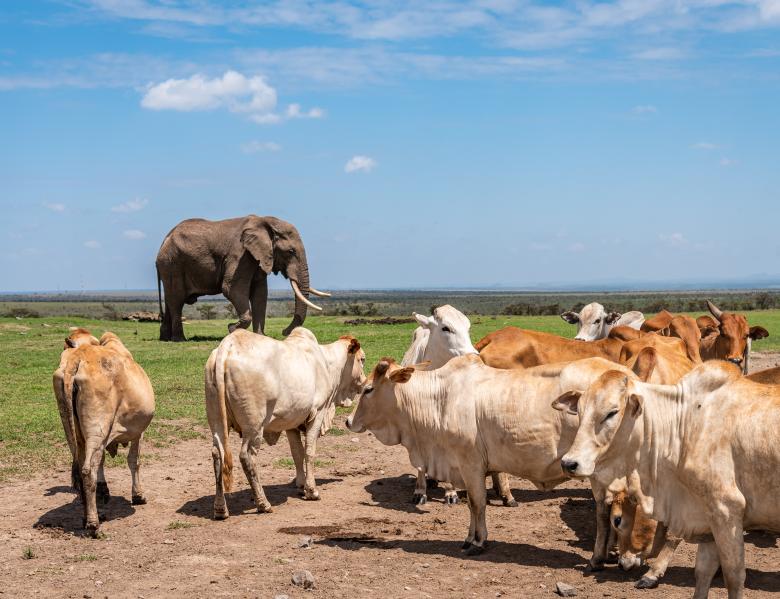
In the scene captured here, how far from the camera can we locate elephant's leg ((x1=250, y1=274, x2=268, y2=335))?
93.3 ft

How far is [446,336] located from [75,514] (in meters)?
4.83

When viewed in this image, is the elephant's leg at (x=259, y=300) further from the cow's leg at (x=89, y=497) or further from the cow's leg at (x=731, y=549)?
the cow's leg at (x=731, y=549)

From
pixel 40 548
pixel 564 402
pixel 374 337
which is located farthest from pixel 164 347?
pixel 564 402

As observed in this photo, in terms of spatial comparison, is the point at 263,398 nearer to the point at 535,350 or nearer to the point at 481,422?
the point at 481,422

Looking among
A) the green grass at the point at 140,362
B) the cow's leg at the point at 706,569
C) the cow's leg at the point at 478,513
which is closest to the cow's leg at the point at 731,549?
the cow's leg at the point at 706,569

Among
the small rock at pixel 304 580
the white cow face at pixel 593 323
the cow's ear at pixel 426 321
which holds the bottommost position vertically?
the small rock at pixel 304 580

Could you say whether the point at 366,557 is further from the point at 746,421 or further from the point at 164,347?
the point at 164,347

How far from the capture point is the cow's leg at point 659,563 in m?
7.45

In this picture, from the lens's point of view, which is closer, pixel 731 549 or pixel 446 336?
pixel 731 549

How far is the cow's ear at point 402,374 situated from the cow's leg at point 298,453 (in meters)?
1.90

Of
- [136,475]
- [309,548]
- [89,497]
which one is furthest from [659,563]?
[136,475]

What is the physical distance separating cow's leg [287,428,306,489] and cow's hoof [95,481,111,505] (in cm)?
207

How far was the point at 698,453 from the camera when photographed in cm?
637

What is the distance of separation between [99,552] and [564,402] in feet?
14.3
